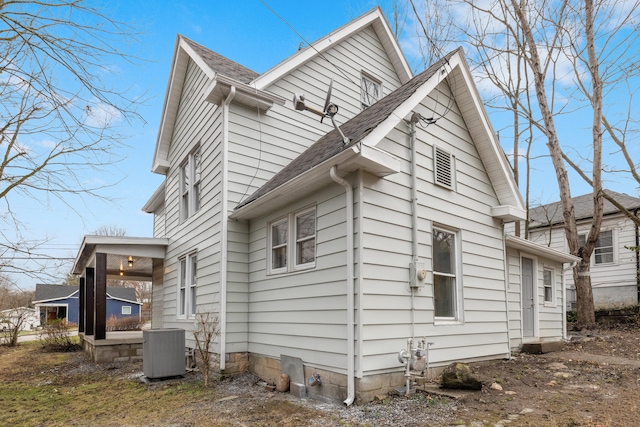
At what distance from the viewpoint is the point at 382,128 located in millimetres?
6117

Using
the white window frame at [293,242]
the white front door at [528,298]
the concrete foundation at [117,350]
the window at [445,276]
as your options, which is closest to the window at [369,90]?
the window at [445,276]

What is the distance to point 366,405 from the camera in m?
5.45

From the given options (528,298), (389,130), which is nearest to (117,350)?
(389,130)

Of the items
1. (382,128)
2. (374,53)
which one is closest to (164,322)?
(382,128)

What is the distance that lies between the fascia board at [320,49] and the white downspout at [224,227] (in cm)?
93

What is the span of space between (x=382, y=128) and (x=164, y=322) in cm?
881

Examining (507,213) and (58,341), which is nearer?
(507,213)

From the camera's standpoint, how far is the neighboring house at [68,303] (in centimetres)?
3775

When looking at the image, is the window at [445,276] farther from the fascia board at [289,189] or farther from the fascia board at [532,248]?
the fascia board at [289,189]

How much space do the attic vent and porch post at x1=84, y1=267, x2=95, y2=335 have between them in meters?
11.4

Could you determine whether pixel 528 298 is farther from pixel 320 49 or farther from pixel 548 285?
pixel 320 49

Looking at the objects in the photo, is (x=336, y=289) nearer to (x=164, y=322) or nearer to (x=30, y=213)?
(x=30, y=213)

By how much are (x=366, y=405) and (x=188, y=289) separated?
600cm

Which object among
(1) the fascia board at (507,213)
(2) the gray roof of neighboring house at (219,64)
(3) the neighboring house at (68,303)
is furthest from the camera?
(3) the neighboring house at (68,303)
